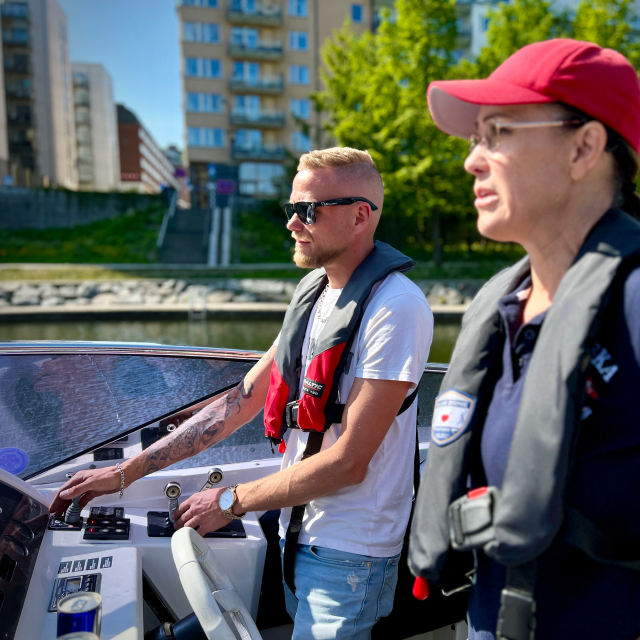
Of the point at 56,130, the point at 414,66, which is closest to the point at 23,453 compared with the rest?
the point at 414,66

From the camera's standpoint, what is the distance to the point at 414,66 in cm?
1891


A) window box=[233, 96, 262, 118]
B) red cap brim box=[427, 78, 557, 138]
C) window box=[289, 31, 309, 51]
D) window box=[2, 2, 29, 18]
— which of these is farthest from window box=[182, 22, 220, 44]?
red cap brim box=[427, 78, 557, 138]

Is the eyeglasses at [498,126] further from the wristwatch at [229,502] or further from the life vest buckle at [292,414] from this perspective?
the wristwatch at [229,502]

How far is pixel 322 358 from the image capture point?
1662 millimetres

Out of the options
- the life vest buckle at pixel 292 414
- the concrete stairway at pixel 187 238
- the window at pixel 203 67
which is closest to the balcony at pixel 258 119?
the window at pixel 203 67

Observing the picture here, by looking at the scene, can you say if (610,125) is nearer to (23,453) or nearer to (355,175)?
(355,175)

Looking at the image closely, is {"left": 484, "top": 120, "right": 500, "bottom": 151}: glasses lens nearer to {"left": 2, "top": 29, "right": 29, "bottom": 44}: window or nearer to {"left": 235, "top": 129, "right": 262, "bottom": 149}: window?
{"left": 235, "top": 129, "right": 262, "bottom": 149}: window

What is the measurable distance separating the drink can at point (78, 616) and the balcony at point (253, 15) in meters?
43.8

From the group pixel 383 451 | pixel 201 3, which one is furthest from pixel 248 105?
pixel 383 451

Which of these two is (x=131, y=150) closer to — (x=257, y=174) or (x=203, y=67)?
(x=203, y=67)

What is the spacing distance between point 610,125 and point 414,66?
19.6 metres

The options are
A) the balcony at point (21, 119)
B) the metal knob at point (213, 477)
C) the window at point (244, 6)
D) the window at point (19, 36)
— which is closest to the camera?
the metal knob at point (213, 477)

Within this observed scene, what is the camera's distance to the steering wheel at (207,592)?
1335 millimetres

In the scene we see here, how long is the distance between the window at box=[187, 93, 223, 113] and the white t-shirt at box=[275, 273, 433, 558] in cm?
4199
